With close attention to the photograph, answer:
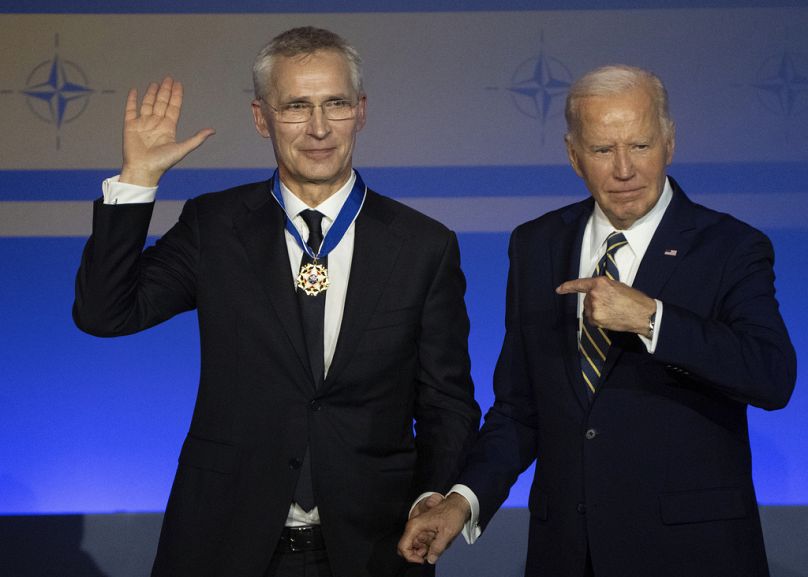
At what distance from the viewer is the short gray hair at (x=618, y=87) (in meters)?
2.24

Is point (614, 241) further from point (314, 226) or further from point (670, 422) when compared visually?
point (314, 226)

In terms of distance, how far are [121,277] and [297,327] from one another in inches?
13.4

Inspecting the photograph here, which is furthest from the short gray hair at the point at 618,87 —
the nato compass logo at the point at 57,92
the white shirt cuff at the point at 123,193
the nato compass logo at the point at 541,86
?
the nato compass logo at the point at 57,92

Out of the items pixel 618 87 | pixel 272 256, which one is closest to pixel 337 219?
pixel 272 256

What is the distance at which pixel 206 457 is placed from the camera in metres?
2.22

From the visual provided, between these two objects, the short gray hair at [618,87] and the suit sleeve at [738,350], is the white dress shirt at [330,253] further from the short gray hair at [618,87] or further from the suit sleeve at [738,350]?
the suit sleeve at [738,350]

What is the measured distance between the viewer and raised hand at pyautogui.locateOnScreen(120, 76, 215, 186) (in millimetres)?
2195

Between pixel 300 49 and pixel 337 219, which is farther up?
pixel 300 49

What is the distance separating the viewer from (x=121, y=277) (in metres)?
2.16

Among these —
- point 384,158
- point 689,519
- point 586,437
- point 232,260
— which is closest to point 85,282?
point 232,260

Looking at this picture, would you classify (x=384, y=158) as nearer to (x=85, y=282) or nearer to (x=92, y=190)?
(x=92, y=190)

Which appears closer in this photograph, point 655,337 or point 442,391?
point 655,337

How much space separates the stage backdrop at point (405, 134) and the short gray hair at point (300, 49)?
2256 millimetres

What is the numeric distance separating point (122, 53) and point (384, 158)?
1.12 metres
